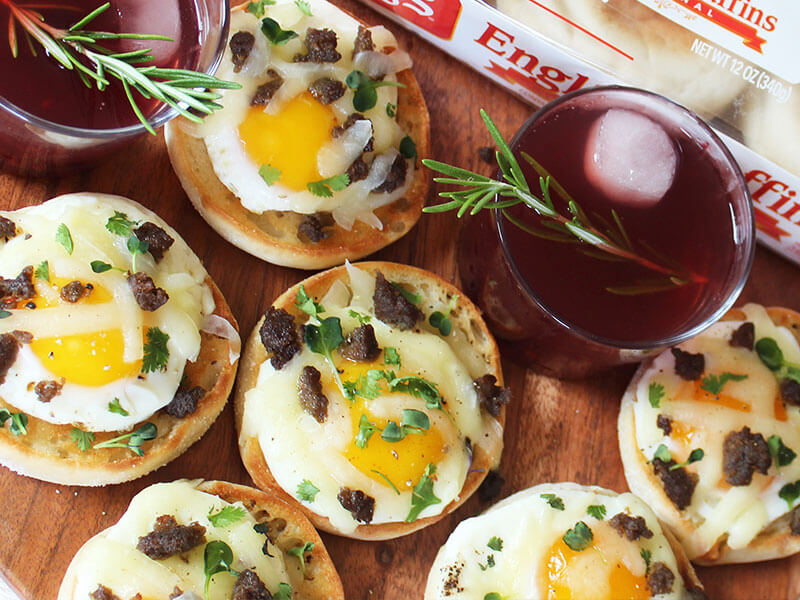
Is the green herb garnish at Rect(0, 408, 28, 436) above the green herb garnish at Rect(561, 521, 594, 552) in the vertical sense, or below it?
below

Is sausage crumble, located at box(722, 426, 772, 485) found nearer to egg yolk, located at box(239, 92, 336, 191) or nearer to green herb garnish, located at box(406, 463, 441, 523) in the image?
green herb garnish, located at box(406, 463, 441, 523)

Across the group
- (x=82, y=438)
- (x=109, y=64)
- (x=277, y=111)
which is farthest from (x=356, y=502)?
(x=109, y=64)

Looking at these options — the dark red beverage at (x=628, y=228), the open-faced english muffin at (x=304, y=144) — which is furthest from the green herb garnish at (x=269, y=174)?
the dark red beverage at (x=628, y=228)

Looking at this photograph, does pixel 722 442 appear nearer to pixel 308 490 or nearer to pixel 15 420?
pixel 308 490

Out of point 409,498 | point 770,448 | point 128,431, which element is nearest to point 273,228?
point 128,431

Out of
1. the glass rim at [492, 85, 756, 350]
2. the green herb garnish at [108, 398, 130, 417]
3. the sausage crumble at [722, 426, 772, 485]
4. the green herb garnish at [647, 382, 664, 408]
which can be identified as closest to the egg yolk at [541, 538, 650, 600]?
the sausage crumble at [722, 426, 772, 485]

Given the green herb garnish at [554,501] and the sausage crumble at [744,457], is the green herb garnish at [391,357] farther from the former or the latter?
the sausage crumble at [744,457]

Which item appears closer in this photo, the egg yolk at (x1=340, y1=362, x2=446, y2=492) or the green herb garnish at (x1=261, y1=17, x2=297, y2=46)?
the egg yolk at (x1=340, y1=362, x2=446, y2=492)

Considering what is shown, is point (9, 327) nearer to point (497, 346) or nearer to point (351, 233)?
point (351, 233)
